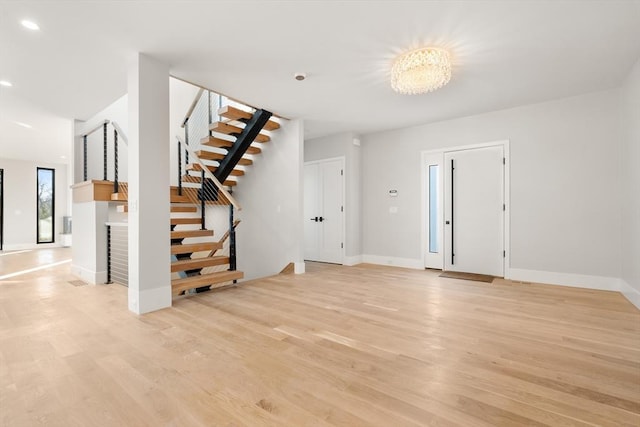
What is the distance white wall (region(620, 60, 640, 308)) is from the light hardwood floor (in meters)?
0.36

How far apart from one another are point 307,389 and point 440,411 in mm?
757

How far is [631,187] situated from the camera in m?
3.62

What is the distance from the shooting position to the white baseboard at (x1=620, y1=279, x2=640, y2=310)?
133 inches

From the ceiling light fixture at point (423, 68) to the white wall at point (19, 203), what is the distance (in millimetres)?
11790

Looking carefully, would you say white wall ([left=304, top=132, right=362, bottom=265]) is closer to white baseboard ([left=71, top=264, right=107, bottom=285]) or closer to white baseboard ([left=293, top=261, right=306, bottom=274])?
white baseboard ([left=293, top=261, right=306, bottom=274])

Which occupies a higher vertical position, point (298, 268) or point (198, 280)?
point (198, 280)

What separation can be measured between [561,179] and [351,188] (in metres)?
3.54

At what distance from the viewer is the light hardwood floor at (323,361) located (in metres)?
1.60

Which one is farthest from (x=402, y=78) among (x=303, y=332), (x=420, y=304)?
(x=303, y=332)

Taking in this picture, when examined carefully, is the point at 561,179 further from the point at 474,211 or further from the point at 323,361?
Answer: the point at 323,361

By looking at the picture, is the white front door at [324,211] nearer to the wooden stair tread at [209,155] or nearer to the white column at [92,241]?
the wooden stair tread at [209,155]

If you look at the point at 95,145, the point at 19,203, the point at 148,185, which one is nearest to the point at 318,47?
the point at 148,185

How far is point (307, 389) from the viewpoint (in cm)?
181

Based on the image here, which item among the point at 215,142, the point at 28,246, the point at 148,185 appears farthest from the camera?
the point at 28,246
